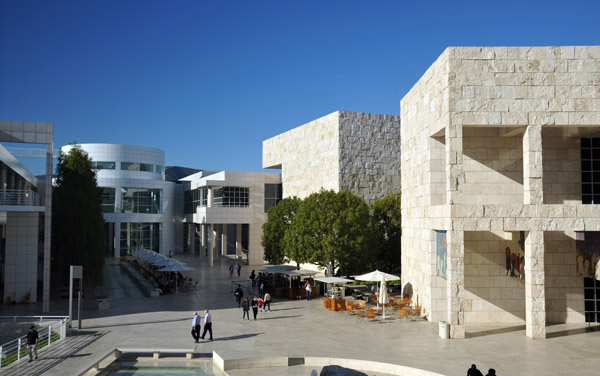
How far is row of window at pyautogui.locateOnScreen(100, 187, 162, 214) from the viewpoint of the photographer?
193 feet

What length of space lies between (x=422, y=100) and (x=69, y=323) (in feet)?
63.9

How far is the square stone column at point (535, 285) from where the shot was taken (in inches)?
738

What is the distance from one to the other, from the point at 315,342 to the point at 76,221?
2027 centimetres

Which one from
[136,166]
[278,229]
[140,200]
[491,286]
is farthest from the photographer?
[136,166]


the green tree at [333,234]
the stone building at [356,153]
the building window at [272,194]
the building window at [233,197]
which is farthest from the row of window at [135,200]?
the green tree at [333,234]

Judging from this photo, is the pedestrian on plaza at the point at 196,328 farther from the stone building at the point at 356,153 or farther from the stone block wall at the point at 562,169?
the stone building at the point at 356,153

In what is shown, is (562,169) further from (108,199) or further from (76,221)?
(108,199)

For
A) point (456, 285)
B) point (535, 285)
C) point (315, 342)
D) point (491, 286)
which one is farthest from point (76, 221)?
point (535, 285)

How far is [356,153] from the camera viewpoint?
138 ft

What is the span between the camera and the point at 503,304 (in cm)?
2230

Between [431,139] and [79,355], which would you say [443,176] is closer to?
[431,139]

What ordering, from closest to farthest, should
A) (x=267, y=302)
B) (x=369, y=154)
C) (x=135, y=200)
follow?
1. (x=267, y=302)
2. (x=369, y=154)
3. (x=135, y=200)

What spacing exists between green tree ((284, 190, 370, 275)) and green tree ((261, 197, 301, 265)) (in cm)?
609

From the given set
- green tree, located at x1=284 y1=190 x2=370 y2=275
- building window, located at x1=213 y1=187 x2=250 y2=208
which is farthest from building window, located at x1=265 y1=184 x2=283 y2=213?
green tree, located at x1=284 y1=190 x2=370 y2=275
